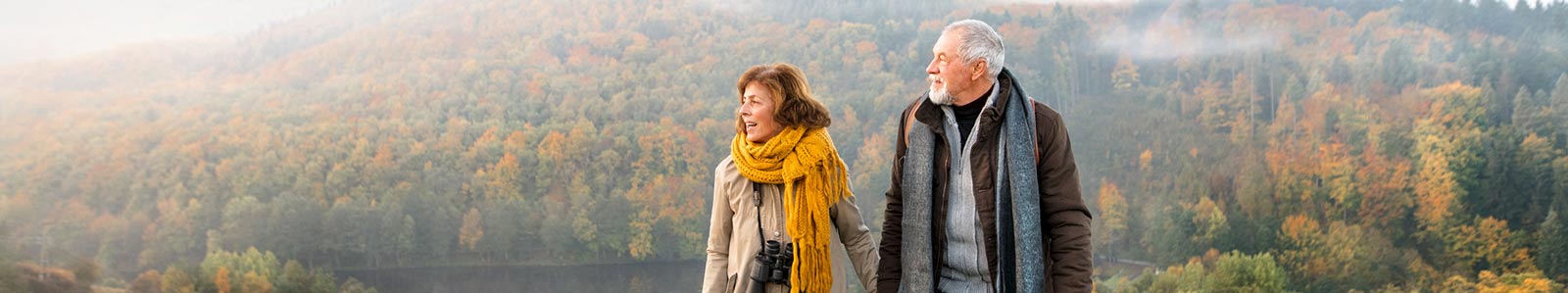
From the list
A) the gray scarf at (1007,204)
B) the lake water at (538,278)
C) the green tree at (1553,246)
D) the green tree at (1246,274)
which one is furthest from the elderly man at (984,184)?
the green tree at (1553,246)

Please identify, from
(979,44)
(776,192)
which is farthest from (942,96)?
(776,192)

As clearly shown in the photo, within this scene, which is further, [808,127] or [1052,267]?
[808,127]

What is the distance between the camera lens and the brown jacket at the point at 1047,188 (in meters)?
2.56

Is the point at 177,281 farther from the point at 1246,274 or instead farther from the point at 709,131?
the point at 1246,274

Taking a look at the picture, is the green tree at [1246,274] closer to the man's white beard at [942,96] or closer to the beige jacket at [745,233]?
the beige jacket at [745,233]

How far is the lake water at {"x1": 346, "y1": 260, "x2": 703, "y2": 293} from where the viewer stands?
10.7 m

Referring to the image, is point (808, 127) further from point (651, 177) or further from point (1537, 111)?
point (1537, 111)

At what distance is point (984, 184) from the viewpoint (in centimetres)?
265

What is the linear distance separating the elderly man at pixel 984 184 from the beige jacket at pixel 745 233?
Result: 1.42 ft

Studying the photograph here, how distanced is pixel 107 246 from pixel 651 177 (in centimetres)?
540

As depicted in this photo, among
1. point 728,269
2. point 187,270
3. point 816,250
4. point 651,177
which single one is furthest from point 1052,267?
point 187,270

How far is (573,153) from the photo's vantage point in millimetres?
11344

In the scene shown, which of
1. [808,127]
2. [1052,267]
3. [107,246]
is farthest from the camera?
[107,246]

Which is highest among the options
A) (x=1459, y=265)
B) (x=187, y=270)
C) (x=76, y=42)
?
(x=76, y=42)
